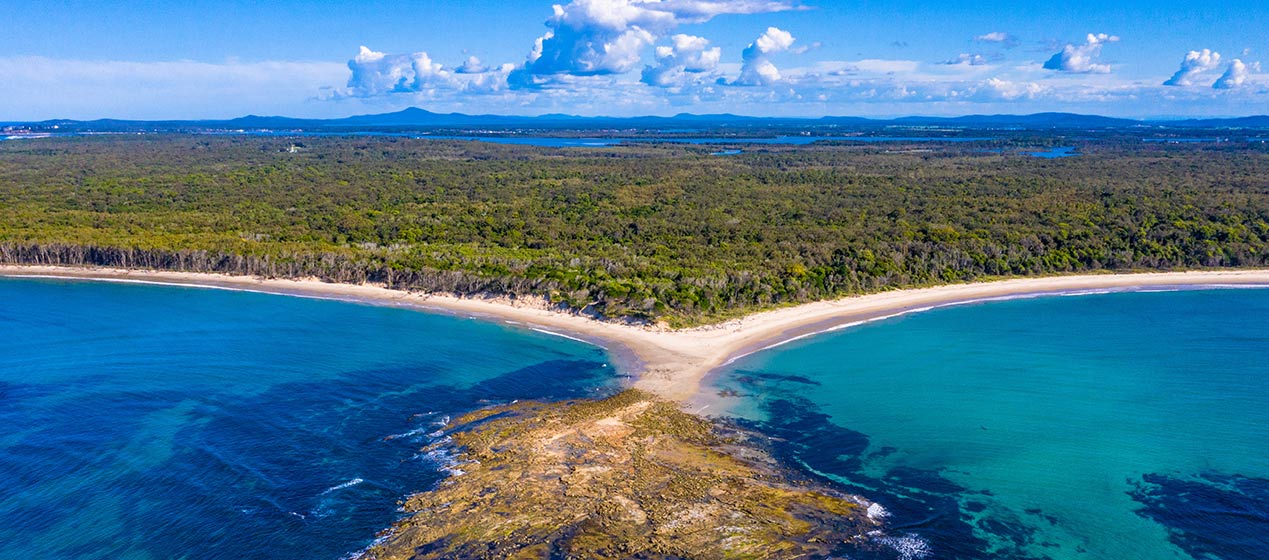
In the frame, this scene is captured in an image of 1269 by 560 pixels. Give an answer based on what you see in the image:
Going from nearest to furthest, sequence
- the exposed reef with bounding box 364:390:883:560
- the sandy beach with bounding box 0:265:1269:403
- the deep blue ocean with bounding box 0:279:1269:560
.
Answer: the exposed reef with bounding box 364:390:883:560
the deep blue ocean with bounding box 0:279:1269:560
the sandy beach with bounding box 0:265:1269:403

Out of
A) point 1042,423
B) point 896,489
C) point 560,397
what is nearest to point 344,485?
point 560,397

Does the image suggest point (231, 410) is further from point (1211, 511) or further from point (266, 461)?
point (1211, 511)

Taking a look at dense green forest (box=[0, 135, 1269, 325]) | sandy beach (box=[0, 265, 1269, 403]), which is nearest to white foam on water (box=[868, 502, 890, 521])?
sandy beach (box=[0, 265, 1269, 403])

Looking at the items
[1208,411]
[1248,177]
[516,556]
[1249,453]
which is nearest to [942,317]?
[1208,411]

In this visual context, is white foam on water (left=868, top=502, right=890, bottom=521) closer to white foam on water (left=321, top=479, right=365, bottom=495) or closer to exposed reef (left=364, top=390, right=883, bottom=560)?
exposed reef (left=364, top=390, right=883, bottom=560)

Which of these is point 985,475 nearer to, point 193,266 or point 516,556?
point 516,556
